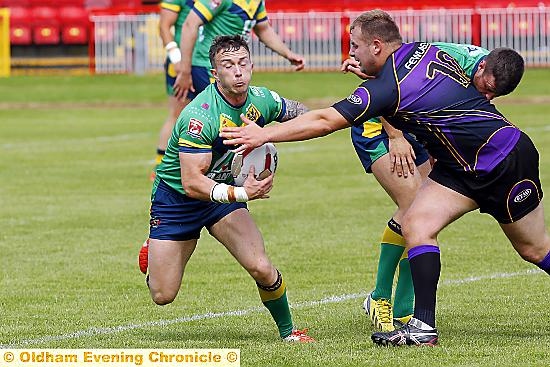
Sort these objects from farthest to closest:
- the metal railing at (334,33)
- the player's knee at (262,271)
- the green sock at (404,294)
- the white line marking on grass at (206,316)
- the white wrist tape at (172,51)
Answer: the metal railing at (334,33), the white wrist tape at (172,51), the green sock at (404,294), the white line marking on grass at (206,316), the player's knee at (262,271)

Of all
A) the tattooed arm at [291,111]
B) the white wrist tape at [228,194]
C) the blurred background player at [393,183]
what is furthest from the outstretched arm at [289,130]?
the blurred background player at [393,183]

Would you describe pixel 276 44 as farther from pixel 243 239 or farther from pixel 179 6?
pixel 243 239

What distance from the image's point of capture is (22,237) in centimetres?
1190

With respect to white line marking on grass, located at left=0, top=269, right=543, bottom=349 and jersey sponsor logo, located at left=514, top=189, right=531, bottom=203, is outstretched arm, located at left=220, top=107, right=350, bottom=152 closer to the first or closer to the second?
jersey sponsor logo, located at left=514, top=189, right=531, bottom=203

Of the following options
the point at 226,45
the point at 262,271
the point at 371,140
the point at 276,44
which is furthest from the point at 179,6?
the point at 262,271

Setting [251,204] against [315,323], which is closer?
[315,323]

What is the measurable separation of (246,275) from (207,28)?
12.0 feet

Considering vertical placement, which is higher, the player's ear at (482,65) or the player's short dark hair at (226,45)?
the player's short dark hair at (226,45)

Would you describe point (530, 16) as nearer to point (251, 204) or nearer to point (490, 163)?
point (251, 204)

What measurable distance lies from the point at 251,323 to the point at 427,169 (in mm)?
1540

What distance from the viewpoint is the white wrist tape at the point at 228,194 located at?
23.7 feet

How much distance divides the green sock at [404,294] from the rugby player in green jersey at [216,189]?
0.89 metres

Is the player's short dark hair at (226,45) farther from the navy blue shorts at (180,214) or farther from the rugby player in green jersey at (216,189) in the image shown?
the navy blue shorts at (180,214)

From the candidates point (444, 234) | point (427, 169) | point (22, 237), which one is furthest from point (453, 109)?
point (22, 237)
